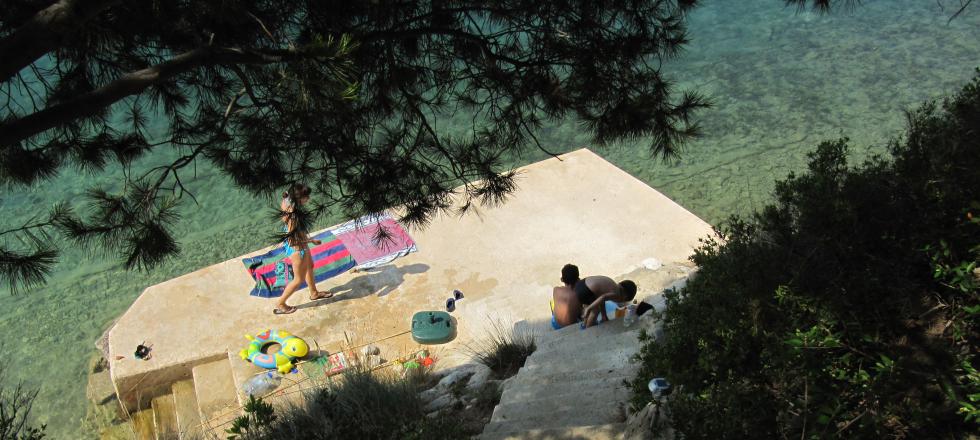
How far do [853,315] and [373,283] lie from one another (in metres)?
5.39

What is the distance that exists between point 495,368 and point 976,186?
3.65 m

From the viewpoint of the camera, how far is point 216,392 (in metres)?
6.71

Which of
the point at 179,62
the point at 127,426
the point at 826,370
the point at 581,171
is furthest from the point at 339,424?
the point at 581,171

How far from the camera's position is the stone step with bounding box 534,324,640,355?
545cm

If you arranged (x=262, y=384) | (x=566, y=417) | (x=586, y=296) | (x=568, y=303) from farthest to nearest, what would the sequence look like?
1. (x=262, y=384)
2. (x=568, y=303)
3. (x=586, y=296)
4. (x=566, y=417)

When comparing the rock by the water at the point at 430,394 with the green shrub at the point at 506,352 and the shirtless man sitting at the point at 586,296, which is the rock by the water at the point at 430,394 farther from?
the shirtless man sitting at the point at 586,296

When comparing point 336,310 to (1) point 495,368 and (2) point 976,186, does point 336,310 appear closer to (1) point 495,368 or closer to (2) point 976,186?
(1) point 495,368

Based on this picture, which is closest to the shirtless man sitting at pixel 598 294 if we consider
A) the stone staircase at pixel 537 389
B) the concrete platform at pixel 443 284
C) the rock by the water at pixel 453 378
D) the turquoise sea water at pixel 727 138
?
the stone staircase at pixel 537 389

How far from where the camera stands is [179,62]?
10.9 ft

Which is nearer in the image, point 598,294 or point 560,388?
point 560,388

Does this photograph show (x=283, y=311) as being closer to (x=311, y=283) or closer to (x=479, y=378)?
(x=311, y=283)

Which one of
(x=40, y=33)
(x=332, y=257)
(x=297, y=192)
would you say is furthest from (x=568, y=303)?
(x=40, y=33)

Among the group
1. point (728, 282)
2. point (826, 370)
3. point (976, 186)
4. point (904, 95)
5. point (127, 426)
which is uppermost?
point (904, 95)

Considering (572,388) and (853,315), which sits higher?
(853,315)
